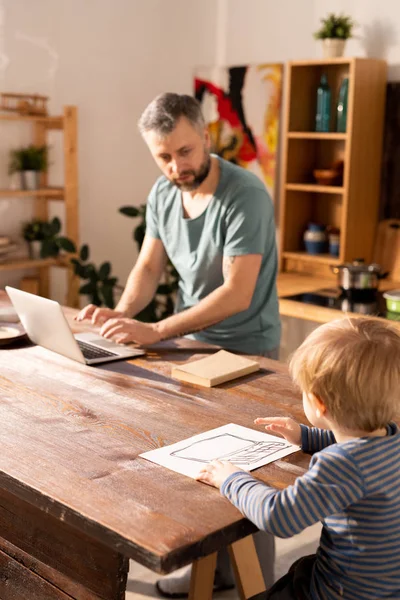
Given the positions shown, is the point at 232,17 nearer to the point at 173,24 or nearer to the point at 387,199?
the point at 173,24

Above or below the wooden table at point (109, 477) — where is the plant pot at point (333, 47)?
above

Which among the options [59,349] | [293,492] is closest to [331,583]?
[293,492]

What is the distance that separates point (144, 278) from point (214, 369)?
2.81ft

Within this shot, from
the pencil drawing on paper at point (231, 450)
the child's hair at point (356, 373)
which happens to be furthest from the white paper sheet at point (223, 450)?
the child's hair at point (356, 373)

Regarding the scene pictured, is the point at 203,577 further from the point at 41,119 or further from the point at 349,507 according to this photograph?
the point at 41,119

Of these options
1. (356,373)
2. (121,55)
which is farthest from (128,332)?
(121,55)

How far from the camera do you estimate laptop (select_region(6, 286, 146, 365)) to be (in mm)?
2236

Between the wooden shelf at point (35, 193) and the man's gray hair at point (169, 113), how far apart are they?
6.07 feet

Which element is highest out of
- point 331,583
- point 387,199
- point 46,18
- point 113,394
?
point 46,18

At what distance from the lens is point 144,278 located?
9.69 feet

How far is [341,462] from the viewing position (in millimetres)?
1378

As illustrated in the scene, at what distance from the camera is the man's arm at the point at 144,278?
2921 millimetres

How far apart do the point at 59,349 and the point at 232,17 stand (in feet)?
10.1

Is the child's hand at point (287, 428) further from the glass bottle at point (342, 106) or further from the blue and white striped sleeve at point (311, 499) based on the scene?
the glass bottle at point (342, 106)
